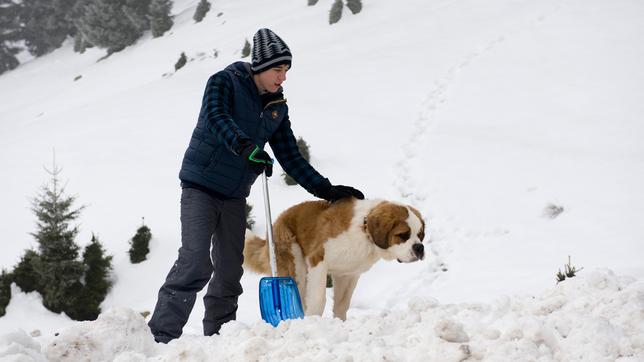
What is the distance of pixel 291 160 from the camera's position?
3881 millimetres

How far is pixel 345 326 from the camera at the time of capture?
2.51 meters

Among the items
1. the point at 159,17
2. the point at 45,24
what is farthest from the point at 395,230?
the point at 45,24

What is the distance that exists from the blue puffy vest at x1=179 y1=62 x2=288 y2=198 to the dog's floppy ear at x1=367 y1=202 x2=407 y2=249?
896mm

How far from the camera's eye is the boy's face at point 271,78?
11.3 ft

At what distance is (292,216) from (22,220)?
6987mm

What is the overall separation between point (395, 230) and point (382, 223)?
11 centimetres

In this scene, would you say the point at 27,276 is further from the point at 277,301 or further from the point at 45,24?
the point at 45,24

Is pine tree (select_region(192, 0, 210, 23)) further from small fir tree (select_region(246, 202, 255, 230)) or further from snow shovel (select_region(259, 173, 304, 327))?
snow shovel (select_region(259, 173, 304, 327))

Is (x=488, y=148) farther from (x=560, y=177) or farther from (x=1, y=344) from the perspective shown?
(x=1, y=344)

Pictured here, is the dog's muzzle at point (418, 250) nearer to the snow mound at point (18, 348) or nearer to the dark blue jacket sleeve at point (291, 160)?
the dark blue jacket sleeve at point (291, 160)

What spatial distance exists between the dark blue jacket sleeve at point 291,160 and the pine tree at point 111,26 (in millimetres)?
26305

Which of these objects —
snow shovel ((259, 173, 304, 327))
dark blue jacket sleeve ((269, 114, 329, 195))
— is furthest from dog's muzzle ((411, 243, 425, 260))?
snow shovel ((259, 173, 304, 327))

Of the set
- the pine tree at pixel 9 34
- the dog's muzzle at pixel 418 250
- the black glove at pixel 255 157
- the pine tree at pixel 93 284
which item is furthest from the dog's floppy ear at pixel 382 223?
the pine tree at pixel 9 34

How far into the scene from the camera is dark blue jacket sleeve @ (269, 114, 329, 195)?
12.6ft
